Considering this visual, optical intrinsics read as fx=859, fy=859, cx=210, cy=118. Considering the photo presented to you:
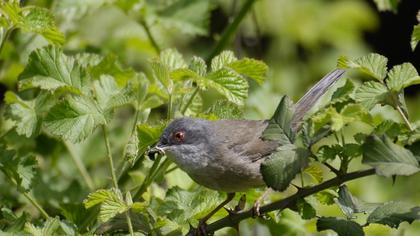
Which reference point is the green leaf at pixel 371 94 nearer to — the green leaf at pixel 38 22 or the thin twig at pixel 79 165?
the green leaf at pixel 38 22

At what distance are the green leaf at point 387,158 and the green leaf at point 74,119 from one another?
105 centimetres

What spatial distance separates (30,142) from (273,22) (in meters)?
4.25

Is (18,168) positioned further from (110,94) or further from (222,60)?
(222,60)

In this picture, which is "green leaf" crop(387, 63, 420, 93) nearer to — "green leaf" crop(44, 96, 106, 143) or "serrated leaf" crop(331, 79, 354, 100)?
"serrated leaf" crop(331, 79, 354, 100)

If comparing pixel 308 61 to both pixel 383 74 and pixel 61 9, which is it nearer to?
pixel 61 9

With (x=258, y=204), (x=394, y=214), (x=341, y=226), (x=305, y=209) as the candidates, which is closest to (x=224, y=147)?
(x=258, y=204)

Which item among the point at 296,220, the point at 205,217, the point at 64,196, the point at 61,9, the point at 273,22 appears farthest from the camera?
the point at 273,22

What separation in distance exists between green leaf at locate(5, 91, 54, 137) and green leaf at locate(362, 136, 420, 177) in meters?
1.37

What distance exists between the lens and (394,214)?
2.38 meters

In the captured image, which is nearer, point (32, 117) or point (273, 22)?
point (32, 117)

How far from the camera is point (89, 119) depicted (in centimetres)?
295

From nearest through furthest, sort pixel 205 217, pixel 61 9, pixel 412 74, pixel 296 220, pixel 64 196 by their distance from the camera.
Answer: pixel 412 74 → pixel 205 217 → pixel 296 220 → pixel 64 196 → pixel 61 9

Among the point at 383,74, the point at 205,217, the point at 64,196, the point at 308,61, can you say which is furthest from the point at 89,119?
the point at 308,61

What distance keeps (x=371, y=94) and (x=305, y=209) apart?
422 millimetres
